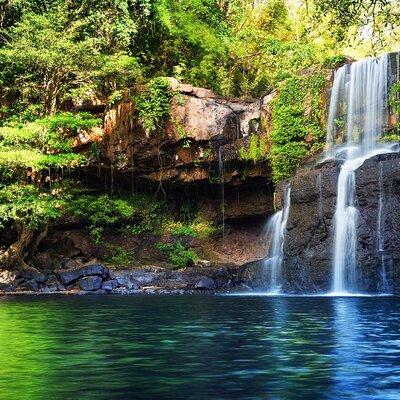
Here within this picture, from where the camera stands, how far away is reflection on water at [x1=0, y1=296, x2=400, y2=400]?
5.71 metres

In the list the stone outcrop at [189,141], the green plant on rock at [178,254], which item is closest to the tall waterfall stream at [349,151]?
the stone outcrop at [189,141]

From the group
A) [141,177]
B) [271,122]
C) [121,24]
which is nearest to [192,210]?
[141,177]

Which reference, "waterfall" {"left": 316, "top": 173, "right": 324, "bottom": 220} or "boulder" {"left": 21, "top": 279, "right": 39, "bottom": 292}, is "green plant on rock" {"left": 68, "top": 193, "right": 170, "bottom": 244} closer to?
"boulder" {"left": 21, "top": 279, "right": 39, "bottom": 292}

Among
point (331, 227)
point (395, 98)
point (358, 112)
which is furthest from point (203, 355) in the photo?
point (358, 112)

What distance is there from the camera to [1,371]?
21.8 ft

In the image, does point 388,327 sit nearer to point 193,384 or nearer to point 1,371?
point 193,384

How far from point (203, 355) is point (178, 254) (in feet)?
70.1

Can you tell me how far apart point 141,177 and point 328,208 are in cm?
1103

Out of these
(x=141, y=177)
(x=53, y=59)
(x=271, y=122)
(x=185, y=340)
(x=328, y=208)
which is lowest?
A: (x=185, y=340)

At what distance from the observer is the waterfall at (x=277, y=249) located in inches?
899

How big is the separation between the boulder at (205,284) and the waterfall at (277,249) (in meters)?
→ 2.35

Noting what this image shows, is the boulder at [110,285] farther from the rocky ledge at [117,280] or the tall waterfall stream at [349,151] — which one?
the tall waterfall stream at [349,151]

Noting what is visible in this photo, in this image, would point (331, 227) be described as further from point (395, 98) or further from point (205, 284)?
point (395, 98)

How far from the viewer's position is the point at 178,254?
28.9 meters
